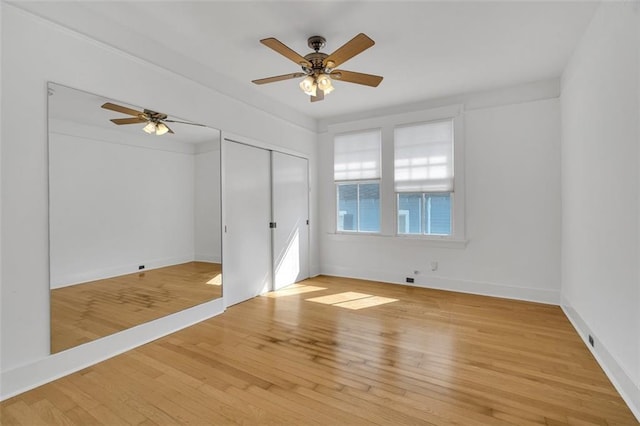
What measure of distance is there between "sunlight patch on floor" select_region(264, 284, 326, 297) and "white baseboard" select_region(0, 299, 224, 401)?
126 centimetres

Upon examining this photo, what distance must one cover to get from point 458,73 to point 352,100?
154cm

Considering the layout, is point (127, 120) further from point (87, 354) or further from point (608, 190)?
point (608, 190)

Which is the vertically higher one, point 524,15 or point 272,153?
point 524,15

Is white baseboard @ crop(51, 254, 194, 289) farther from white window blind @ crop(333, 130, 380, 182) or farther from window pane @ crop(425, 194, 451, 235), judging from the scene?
window pane @ crop(425, 194, 451, 235)

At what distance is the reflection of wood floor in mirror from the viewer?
241cm

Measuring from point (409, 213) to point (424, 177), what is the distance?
62 cm

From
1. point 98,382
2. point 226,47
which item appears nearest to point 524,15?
point 226,47

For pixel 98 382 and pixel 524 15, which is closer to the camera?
pixel 98 382

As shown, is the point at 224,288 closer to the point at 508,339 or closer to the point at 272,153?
the point at 272,153

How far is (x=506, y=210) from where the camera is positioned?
13.8 ft

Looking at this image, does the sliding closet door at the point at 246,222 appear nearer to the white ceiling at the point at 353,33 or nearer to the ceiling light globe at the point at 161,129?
the ceiling light globe at the point at 161,129

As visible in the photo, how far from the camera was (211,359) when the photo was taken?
8.45 ft

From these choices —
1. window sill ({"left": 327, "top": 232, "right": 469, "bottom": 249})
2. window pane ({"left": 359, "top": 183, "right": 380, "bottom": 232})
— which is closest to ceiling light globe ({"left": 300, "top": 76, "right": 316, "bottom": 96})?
window pane ({"left": 359, "top": 183, "right": 380, "bottom": 232})

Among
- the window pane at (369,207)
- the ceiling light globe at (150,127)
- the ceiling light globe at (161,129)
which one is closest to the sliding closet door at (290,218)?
the window pane at (369,207)
